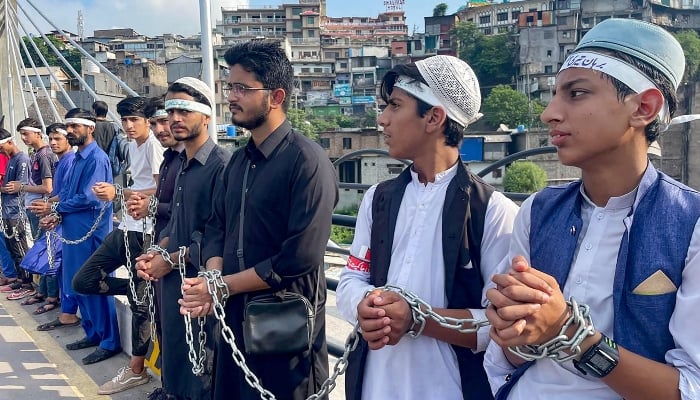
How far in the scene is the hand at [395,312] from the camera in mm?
1667

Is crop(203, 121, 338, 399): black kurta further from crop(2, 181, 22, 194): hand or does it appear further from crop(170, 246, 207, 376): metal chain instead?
crop(2, 181, 22, 194): hand

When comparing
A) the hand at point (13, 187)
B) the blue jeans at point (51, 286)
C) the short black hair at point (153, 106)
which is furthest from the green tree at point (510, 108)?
the short black hair at point (153, 106)

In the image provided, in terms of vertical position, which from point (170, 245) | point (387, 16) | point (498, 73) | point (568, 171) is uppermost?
point (387, 16)

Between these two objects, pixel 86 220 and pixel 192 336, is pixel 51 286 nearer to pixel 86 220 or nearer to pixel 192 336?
pixel 86 220

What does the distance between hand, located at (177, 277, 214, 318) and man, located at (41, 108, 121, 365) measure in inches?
96.5

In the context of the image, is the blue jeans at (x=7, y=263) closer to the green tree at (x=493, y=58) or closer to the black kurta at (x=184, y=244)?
the black kurta at (x=184, y=244)

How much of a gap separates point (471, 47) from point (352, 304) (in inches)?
2428

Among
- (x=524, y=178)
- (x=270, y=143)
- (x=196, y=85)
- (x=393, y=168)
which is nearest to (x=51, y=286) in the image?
(x=196, y=85)

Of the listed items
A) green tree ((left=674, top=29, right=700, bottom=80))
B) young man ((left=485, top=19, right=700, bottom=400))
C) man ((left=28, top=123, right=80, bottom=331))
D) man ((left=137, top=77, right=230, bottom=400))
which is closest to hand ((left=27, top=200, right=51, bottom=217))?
man ((left=28, top=123, right=80, bottom=331))

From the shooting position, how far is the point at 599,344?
1.23 metres

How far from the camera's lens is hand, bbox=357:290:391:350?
5.42 ft

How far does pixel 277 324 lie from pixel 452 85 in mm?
1170

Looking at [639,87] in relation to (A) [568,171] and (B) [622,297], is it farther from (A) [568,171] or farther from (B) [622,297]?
(A) [568,171]

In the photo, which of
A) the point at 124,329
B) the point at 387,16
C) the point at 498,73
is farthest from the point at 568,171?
the point at 387,16
